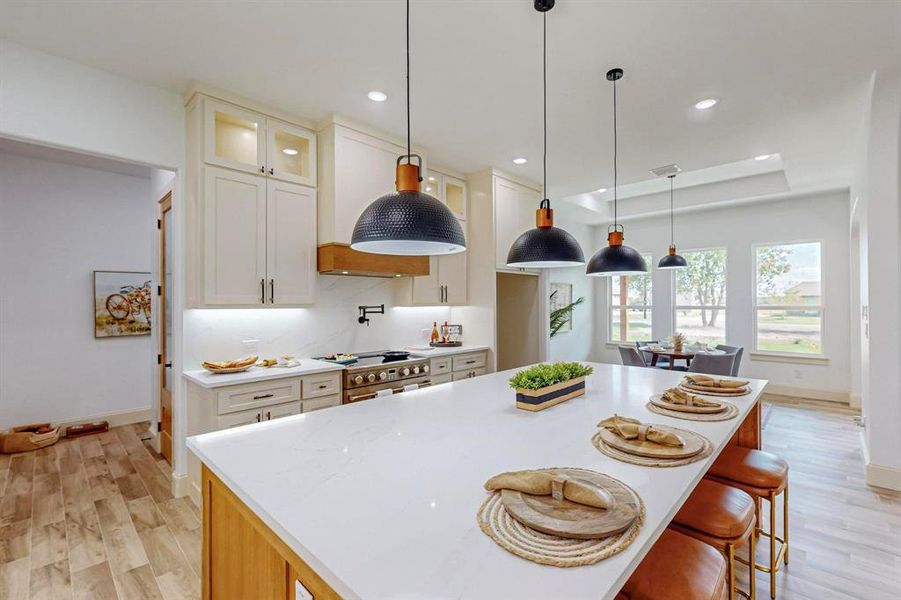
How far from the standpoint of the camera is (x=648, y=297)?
7.24 m

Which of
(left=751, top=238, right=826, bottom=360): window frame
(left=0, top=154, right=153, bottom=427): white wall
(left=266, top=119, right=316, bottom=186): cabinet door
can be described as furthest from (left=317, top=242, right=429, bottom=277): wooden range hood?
(left=751, top=238, right=826, bottom=360): window frame

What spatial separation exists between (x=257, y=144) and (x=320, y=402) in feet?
6.66

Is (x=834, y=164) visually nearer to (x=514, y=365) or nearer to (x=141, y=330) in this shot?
(x=514, y=365)

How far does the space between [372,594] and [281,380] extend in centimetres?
247

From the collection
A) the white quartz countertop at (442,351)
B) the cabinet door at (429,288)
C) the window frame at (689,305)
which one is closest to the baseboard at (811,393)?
the window frame at (689,305)

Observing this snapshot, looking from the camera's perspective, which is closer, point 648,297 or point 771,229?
point 771,229

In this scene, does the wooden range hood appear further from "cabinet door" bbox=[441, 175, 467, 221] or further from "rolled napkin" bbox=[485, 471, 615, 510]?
"rolled napkin" bbox=[485, 471, 615, 510]

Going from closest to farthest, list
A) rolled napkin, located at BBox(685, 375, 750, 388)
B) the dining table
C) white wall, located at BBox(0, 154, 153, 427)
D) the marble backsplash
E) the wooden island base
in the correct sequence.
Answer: the wooden island base
rolled napkin, located at BBox(685, 375, 750, 388)
the marble backsplash
white wall, located at BBox(0, 154, 153, 427)
the dining table

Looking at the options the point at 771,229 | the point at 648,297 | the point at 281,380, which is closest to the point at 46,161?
the point at 281,380

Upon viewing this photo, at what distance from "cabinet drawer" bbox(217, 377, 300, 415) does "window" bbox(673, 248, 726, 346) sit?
611 centimetres

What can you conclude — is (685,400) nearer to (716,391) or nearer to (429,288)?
(716,391)

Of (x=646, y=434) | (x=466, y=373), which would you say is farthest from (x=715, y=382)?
(x=466, y=373)

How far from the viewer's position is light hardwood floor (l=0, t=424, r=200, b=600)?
2.10 meters

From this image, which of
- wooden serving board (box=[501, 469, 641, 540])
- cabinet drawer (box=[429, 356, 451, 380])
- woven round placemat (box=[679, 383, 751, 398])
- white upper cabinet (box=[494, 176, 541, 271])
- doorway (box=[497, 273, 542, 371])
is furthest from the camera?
doorway (box=[497, 273, 542, 371])
